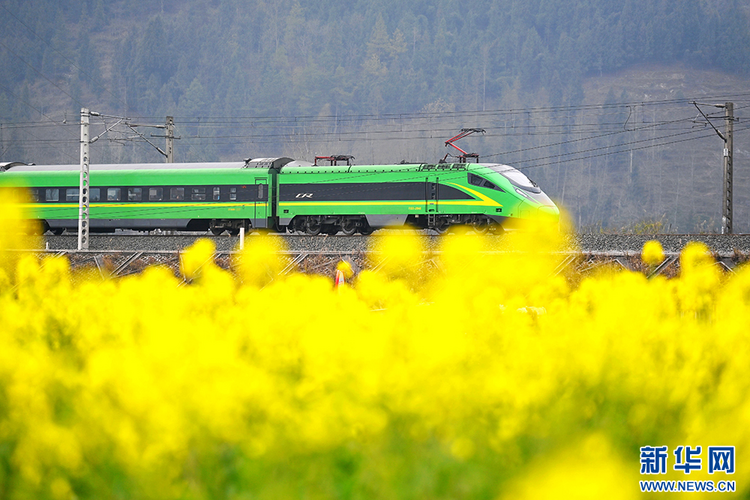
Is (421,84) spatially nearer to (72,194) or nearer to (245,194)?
(72,194)

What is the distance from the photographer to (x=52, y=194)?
26.7 m

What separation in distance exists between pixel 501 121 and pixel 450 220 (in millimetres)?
105298

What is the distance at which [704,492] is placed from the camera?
370 centimetres

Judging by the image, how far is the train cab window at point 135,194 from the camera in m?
26.0

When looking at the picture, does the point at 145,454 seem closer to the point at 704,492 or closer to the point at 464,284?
the point at 704,492

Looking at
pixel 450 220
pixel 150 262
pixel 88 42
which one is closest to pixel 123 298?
pixel 150 262

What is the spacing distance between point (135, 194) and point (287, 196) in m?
5.45

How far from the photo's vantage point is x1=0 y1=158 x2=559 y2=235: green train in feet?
76.3

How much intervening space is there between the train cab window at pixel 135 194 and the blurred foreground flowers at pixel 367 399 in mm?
20634

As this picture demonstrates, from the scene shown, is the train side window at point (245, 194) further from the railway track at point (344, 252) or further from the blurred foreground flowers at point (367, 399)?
the blurred foreground flowers at point (367, 399)

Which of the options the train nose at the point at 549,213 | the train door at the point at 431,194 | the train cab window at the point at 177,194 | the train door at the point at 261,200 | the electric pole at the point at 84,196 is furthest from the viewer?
the train cab window at the point at 177,194

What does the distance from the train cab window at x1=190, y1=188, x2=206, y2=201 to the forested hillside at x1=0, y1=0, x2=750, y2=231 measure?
80.6m

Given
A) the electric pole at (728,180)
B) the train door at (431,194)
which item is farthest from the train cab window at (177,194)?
the electric pole at (728,180)

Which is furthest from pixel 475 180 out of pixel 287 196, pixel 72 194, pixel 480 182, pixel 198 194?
pixel 72 194
